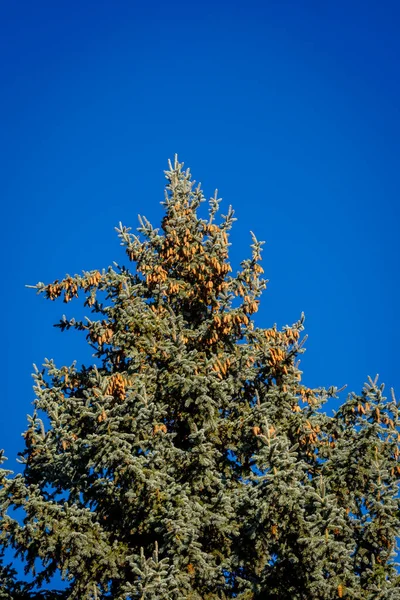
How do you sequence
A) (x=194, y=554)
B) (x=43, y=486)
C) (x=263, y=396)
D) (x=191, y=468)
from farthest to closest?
(x=263, y=396) → (x=43, y=486) → (x=191, y=468) → (x=194, y=554)

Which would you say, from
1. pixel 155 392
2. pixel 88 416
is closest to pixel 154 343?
pixel 155 392

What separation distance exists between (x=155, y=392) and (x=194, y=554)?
3.24 m

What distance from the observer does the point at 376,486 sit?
33.0ft

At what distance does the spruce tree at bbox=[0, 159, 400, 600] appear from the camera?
31.3 ft

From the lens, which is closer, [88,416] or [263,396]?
[88,416]

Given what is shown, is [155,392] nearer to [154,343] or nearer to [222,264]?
[154,343]

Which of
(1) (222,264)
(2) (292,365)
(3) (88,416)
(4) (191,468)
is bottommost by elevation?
(4) (191,468)

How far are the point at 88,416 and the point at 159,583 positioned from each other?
10.8 ft

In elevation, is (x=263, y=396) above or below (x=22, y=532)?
above

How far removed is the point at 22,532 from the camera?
9.95 meters

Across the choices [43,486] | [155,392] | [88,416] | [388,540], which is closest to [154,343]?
[155,392]

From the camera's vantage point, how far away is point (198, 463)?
10.9 meters

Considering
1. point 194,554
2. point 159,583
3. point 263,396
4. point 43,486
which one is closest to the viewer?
point 159,583

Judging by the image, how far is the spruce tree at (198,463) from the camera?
9.54 metres
